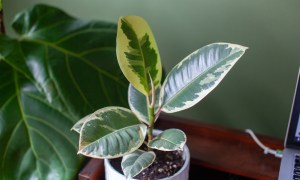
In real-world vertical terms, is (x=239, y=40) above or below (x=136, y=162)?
above

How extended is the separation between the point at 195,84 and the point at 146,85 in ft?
0.30

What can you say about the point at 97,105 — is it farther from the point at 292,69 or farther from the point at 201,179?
the point at 292,69

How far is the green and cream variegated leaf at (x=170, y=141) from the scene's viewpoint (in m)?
0.66

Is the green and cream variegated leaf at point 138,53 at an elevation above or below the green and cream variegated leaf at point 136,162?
above

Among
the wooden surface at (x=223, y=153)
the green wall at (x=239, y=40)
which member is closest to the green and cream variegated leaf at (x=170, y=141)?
the wooden surface at (x=223, y=153)

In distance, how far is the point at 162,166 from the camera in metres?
0.74

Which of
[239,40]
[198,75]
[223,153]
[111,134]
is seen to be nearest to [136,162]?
[111,134]

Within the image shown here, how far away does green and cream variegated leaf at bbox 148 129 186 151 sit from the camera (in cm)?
66

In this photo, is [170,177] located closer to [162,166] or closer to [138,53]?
[162,166]

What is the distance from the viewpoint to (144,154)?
2.29 ft

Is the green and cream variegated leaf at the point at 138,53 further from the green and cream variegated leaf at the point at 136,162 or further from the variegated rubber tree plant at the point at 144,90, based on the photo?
the green and cream variegated leaf at the point at 136,162

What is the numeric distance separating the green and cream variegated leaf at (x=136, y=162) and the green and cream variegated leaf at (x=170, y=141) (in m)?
0.02

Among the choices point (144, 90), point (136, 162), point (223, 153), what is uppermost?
point (144, 90)

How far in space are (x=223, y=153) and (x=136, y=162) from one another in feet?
1.04
